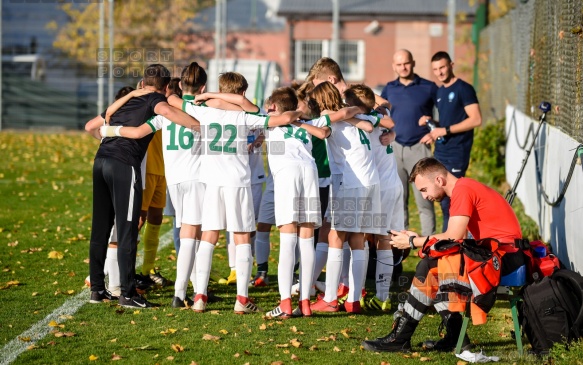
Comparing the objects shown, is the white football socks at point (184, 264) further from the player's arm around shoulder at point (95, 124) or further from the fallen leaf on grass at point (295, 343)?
the fallen leaf on grass at point (295, 343)

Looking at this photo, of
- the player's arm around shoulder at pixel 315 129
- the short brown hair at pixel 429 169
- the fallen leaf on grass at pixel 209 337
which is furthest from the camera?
the player's arm around shoulder at pixel 315 129

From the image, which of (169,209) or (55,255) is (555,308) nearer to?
(169,209)

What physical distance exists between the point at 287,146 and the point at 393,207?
1286 mm

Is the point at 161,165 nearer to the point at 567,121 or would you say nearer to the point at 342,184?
the point at 342,184

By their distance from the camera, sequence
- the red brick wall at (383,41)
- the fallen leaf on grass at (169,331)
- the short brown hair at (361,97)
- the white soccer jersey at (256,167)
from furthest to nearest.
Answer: the red brick wall at (383,41), the white soccer jersey at (256,167), the short brown hair at (361,97), the fallen leaf on grass at (169,331)

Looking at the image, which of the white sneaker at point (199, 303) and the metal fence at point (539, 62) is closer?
the white sneaker at point (199, 303)

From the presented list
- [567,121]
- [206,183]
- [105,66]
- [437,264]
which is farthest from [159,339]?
[105,66]

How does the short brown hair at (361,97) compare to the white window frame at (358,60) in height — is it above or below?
below

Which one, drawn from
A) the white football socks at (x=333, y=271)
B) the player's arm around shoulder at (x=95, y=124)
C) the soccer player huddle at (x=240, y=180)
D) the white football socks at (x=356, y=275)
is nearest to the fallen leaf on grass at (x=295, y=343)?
the soccer player huddle at (x=240, y=180)

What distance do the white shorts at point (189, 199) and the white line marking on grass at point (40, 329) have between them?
3.83 feet

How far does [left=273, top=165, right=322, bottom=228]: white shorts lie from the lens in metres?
7.46

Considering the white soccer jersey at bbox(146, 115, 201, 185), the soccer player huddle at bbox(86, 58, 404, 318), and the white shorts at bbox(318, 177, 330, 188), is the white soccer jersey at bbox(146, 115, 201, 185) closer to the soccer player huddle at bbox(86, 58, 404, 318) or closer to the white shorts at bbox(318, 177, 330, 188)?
the soccer player huddle at bbox(86, 58, 404, 318)

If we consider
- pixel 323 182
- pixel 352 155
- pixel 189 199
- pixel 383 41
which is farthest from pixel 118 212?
pixel 383 41

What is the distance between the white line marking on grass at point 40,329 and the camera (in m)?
6.27
